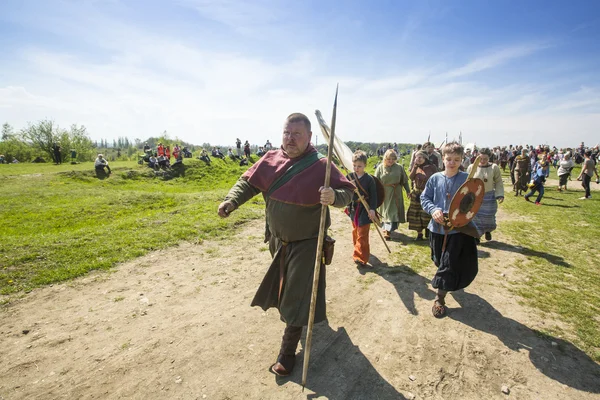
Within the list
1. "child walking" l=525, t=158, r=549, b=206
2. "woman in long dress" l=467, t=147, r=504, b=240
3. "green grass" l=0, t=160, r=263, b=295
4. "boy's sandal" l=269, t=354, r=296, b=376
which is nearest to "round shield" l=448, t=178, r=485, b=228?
"boy's sandal" l=269, t=354, r=296, b=376

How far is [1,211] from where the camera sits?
9836 millimetres

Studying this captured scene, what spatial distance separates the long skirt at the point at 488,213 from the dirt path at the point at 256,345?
1625 mm

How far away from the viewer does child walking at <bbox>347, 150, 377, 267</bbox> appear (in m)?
5.36

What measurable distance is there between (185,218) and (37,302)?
14.5 ft

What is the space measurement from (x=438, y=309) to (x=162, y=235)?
19.7ft

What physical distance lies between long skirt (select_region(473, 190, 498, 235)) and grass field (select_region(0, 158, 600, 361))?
2.85 feet

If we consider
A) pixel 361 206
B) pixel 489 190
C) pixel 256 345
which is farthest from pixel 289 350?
pixel 489 190

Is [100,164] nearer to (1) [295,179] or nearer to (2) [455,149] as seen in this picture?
(1) [295,179]

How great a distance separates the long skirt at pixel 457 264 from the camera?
3.85 meters

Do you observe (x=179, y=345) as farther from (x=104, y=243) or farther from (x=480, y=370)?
(x=104, y=243)

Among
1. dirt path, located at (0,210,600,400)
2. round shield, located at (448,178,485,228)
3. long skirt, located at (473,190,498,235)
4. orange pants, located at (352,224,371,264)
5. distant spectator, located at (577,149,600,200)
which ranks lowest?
dirt path, located at (0,210,600,400)

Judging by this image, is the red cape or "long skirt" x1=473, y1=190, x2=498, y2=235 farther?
"long skirt" x1=473, y1=190, x2=498, y2=235

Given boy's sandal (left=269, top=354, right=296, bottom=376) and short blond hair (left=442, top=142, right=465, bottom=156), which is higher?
short blond hair (left=442, top=142, right=465, bottom=156)

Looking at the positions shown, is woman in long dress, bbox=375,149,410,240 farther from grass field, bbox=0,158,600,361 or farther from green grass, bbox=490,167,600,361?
green grass, bbox=490,167,600,361
